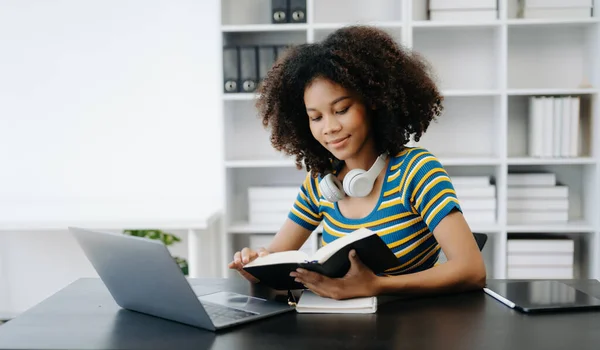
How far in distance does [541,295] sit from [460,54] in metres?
2.12

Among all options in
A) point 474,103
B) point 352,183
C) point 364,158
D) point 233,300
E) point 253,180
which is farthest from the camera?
point 253,180

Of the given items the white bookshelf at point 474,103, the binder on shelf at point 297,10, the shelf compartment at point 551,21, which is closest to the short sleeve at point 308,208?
the white bookshelf at point 474,103

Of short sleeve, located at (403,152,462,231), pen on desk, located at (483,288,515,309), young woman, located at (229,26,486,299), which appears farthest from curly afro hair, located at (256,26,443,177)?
pen on desk, located at (483,288,515,309)

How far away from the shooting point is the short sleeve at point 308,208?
73.4 inches

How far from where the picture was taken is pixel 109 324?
1286 mm

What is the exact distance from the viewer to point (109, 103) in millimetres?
3412

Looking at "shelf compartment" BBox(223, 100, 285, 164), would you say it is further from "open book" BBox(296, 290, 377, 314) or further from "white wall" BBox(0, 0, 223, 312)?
"open book" BBox(296, 290, 377, 314)

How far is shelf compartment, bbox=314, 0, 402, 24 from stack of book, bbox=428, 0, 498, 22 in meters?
0.23

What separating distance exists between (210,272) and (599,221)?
5.81 ft

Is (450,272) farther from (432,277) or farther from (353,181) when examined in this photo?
(353,181)

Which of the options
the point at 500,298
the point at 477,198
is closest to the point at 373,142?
the point at 500,298

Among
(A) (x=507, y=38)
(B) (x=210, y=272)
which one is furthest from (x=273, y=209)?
(A) (x=507, y=38)

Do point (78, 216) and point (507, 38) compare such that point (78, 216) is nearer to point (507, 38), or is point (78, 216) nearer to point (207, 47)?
point (207, 47)

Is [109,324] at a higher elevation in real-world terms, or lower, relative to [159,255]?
lower
